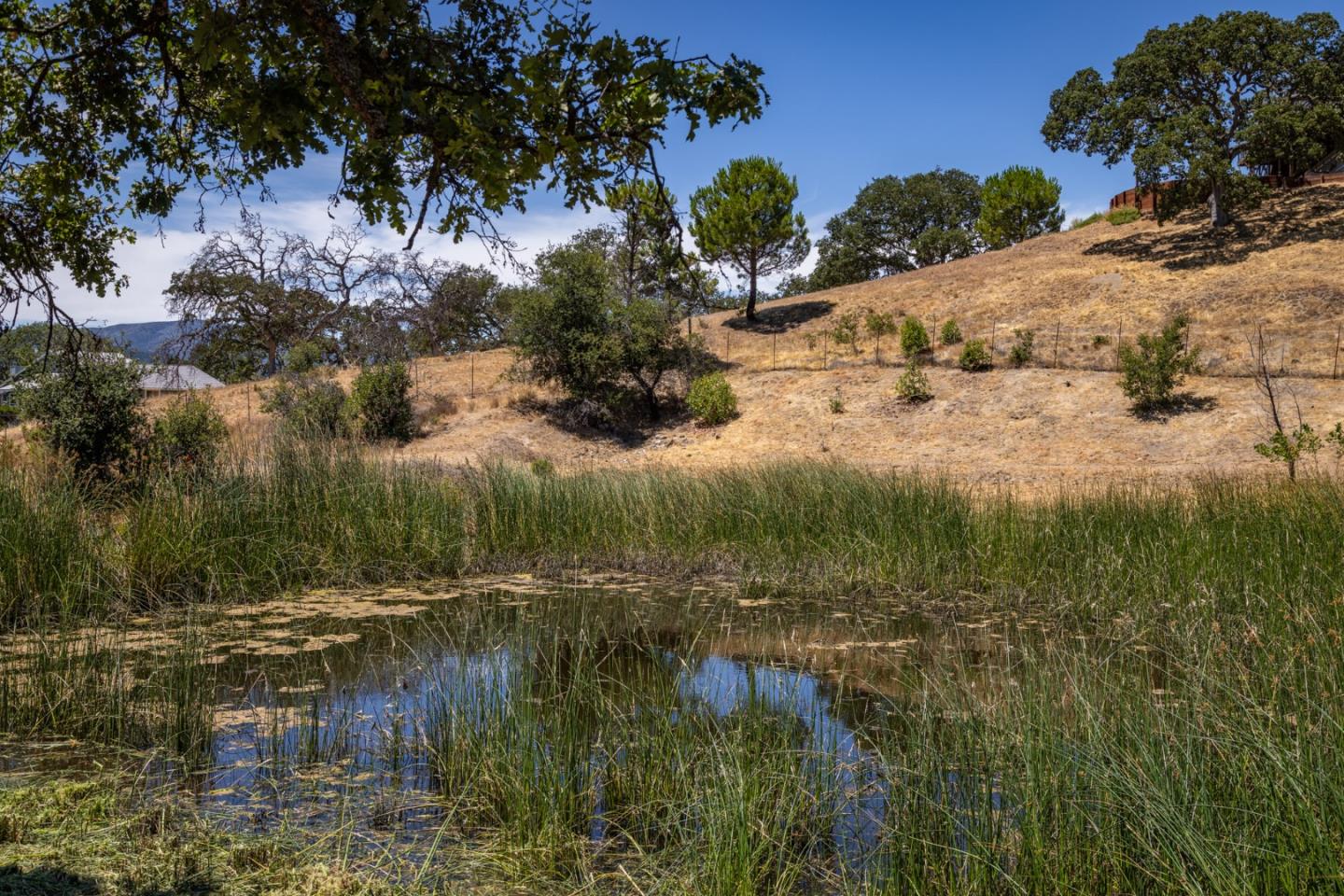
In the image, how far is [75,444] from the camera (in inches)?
486

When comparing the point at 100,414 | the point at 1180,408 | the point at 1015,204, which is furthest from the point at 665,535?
the point at 1015,204

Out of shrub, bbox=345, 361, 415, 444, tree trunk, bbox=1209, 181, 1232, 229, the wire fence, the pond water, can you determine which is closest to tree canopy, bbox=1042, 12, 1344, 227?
tree trunk, bbox=1209, 181, 1232, 229

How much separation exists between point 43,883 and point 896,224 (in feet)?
181

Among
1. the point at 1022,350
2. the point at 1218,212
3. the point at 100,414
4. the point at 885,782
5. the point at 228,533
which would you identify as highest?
the point at 1218,212

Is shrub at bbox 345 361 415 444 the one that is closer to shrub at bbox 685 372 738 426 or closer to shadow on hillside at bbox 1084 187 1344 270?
shrub at bbox 685 372 738 426

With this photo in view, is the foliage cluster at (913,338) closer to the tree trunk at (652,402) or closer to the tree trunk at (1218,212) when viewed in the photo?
the tree trunk at (652,402)

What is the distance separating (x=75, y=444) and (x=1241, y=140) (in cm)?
3335

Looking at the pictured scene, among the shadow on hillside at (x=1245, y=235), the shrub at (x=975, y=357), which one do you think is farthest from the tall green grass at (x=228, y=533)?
the shadow on hillside at (x=1245, y=235)

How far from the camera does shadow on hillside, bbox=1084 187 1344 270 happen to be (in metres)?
31.0

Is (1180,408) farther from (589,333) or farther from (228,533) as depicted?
(228,533)

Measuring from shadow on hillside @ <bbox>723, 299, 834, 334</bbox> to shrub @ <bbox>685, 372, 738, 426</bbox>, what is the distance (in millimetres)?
9901

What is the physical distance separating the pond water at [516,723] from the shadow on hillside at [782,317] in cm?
2942

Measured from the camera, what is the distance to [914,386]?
76.5 feet

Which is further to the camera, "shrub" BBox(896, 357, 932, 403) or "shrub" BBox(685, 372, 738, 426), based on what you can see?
"shrub" BBox(685, 372, 738, 426)
